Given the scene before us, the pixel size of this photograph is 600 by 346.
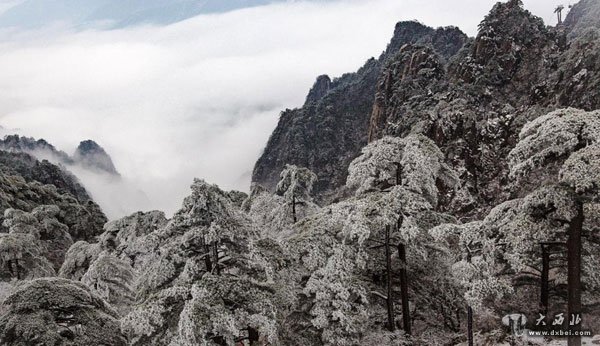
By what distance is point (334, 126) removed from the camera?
147 metres

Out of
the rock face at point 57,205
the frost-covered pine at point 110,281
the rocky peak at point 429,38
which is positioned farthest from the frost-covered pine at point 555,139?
the rocky peak at point 429,38

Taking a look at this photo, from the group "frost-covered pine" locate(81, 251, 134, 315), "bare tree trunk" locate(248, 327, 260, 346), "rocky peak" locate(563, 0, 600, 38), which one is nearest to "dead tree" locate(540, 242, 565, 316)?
"bare tree trunk" locate(248, 327, 260, 346)

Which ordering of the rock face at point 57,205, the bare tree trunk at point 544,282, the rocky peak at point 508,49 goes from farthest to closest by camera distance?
the rocky peak at point 508,49, the rock face at point 57,205, the bare tree trunk at point 544,282

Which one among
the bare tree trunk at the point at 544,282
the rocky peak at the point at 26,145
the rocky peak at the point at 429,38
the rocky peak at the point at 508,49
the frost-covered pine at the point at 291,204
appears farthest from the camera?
the rocky peak at the point at 26,145

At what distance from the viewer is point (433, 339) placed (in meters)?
15.9

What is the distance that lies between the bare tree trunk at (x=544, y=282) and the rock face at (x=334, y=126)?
111 meters

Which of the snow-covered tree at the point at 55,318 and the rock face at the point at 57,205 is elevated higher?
the rock face at the point at 57,205

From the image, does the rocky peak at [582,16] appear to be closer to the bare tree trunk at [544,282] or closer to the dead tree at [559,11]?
the dead tree at [559,11]

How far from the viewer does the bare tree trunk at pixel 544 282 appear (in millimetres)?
16469

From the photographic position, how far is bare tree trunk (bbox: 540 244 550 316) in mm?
16469

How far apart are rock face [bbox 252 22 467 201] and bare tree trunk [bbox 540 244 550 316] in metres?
111

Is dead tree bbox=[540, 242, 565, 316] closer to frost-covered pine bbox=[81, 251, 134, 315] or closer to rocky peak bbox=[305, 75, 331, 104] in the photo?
frost-covered pine bbox=[81, 251, 134, 315]

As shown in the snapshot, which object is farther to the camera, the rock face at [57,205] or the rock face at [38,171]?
the rock face at [38,171]

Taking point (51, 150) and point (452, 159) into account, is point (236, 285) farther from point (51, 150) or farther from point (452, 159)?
point (51, 150)
